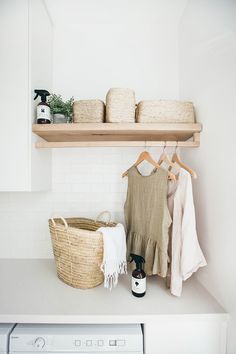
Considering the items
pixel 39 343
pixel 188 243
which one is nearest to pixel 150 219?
pixel 188 243

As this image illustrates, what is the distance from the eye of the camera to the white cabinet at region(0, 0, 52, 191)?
3.30 feet

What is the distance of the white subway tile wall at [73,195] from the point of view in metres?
1.42

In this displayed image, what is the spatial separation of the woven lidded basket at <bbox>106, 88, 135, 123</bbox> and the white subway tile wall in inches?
14.3

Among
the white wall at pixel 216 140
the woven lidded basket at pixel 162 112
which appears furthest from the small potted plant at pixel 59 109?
the white wall at pixel 216 140

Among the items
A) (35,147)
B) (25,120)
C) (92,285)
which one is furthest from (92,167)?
(92,285)

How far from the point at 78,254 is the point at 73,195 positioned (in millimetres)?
518

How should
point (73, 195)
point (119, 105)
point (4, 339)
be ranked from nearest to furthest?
point (4, 339), point (119, 105), point (73, 195)

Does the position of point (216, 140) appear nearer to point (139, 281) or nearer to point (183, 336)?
point (139, 281)

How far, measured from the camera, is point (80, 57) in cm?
143

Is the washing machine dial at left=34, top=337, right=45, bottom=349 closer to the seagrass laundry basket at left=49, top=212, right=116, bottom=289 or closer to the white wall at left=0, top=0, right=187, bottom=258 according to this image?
the seagrass laundry basket at left=49, top=212, right=116, bottom=289

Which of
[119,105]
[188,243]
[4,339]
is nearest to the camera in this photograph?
[4,339]

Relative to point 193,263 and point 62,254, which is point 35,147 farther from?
point 193,263

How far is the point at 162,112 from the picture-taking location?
109 cm

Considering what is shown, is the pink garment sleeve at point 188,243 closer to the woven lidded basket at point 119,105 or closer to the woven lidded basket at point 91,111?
the woven lidded basket at point 119,105
